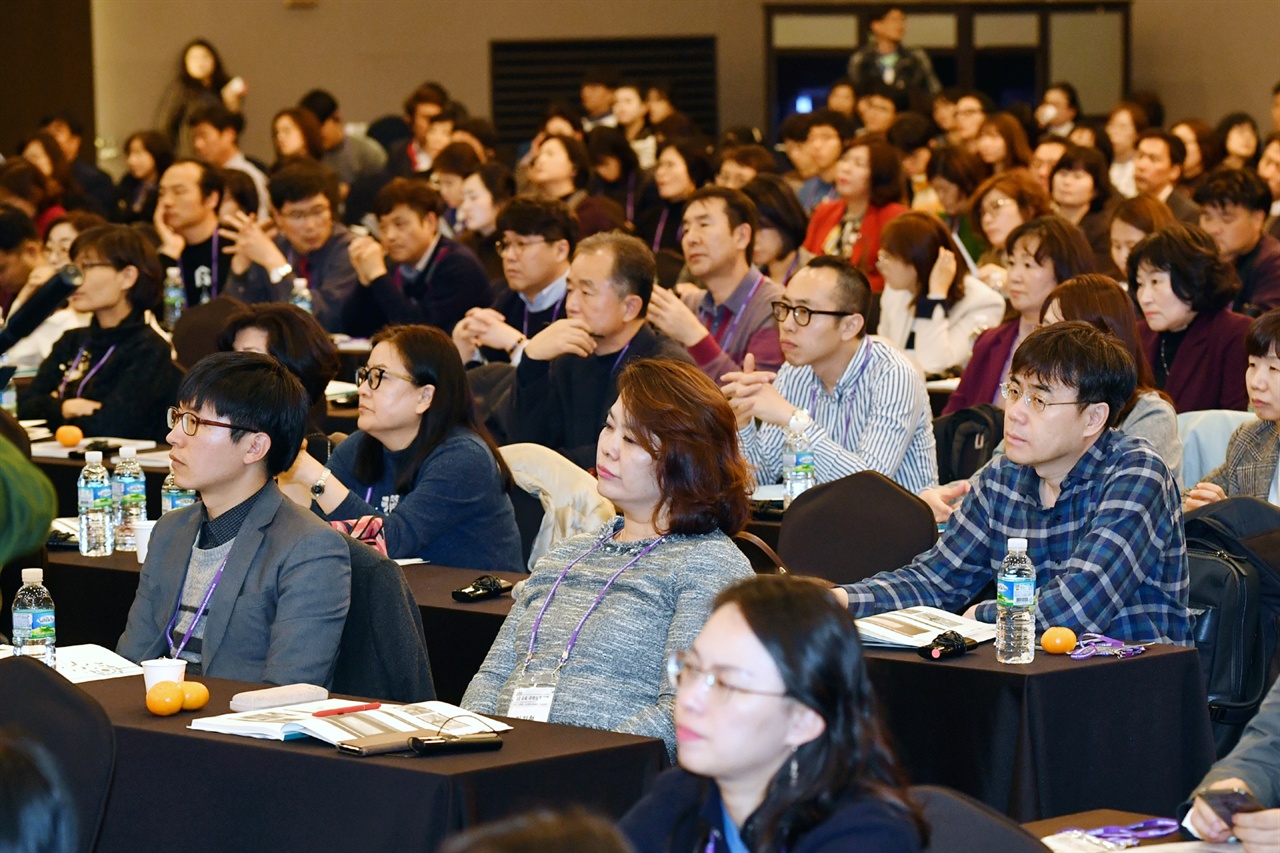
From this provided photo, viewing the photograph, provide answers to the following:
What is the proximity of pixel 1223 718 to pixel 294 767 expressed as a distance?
1.86m

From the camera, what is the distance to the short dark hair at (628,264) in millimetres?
5145

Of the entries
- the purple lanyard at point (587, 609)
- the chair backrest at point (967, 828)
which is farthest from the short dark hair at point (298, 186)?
the chair backrest at point (967, 828)

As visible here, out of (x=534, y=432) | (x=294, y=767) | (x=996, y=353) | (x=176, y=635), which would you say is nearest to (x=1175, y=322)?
(x=996, y=353)

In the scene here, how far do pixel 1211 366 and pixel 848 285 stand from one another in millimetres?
1241

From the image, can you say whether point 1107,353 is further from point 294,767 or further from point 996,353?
point 996,353

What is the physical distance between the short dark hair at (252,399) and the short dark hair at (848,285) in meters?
1.97

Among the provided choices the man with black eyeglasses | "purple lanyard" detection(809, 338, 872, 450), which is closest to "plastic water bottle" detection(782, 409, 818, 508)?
the man with black eyeglasses

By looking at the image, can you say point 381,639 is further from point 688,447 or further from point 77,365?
point 77,365

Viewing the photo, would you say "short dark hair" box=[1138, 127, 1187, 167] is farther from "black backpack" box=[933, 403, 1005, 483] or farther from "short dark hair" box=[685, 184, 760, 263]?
"black backpack" box=[933, 403, 1005, 483]

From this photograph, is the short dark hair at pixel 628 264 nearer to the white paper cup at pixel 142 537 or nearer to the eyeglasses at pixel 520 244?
the eyeglasses at pixel 520 244

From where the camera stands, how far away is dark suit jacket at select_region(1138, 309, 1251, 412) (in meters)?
5.16

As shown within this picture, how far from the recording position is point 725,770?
1.80 metres

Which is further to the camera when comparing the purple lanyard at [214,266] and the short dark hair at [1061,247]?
the purple lanyard at [214,266]

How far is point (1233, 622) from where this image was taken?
10.9 feet
